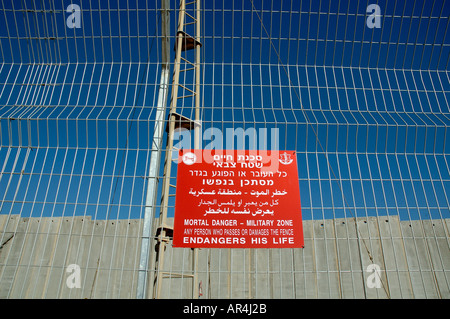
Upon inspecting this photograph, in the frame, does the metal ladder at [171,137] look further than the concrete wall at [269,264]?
No

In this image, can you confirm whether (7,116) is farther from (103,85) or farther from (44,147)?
(103,85)

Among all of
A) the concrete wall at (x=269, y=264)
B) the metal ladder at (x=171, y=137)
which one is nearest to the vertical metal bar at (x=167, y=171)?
the metal ladder at (x=171, y=137)

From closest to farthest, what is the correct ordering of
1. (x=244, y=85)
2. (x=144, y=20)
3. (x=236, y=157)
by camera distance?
(x=236, y=157)
(x=244, y=85)
(x=144, y=20)

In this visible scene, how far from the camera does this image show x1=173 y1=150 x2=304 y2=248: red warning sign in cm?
362

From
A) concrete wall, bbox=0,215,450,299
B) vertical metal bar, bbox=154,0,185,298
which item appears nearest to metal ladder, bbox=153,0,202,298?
vertical metal bar, bbox=154,0,185,298

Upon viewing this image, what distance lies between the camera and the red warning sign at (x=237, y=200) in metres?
3.62

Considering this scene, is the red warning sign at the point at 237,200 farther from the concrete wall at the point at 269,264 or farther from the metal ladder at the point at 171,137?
the concrete wall at the point at 269,264

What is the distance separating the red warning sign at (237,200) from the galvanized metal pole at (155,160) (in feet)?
0.94

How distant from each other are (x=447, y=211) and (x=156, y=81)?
3944 millimetres
